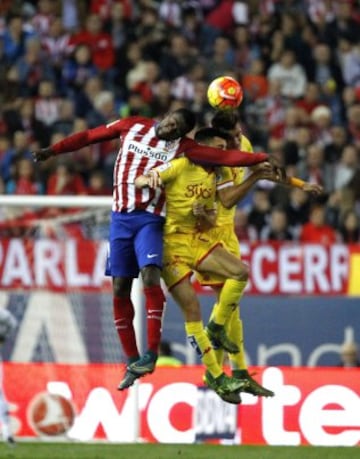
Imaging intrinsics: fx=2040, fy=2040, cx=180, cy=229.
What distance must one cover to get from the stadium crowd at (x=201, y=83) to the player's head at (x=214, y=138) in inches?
256

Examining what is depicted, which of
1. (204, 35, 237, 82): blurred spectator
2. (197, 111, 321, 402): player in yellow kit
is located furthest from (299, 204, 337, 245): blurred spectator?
(197, 111, 321, 402): player in yellow kit

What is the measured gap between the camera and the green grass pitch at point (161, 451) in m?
17.0

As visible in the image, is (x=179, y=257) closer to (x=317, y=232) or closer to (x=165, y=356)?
(x=165, y=356)

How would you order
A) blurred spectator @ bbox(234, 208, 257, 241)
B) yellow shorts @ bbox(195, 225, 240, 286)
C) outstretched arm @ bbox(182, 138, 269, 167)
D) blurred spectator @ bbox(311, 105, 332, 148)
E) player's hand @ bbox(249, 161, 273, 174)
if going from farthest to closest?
blurred spectator @ bbox(311, 105, 332, 148), blurred spectator @ bbox(234, 208, 257, 241), yellow shorts @ bbox(195, 225, 240, 286), player's hand @ bbox(249, 161, 273, 174), outstretched arm @ bbox(182, 138, 269, 167)

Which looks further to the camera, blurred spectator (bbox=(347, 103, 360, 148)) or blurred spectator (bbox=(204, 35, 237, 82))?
blurred spectator (bbox=(204, 35, 237, 82))

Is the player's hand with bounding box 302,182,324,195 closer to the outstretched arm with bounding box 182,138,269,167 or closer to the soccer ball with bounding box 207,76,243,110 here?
the outstretched arm with bounding box 182,138,269,167

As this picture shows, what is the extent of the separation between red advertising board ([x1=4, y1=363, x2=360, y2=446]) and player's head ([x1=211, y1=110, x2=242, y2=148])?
8.05ft

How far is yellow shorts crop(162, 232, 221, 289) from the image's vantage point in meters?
17.3

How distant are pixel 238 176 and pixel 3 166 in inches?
298

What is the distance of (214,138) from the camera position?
17.4 meters

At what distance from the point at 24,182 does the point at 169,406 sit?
5.43m

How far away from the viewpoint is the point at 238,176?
17688mm

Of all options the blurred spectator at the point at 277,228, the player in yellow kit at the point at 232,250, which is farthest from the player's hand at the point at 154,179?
the blurred spectator at the point at 277,228

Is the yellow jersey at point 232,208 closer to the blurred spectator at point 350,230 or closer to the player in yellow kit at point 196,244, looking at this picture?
the player in yellow kit at point 196,244
